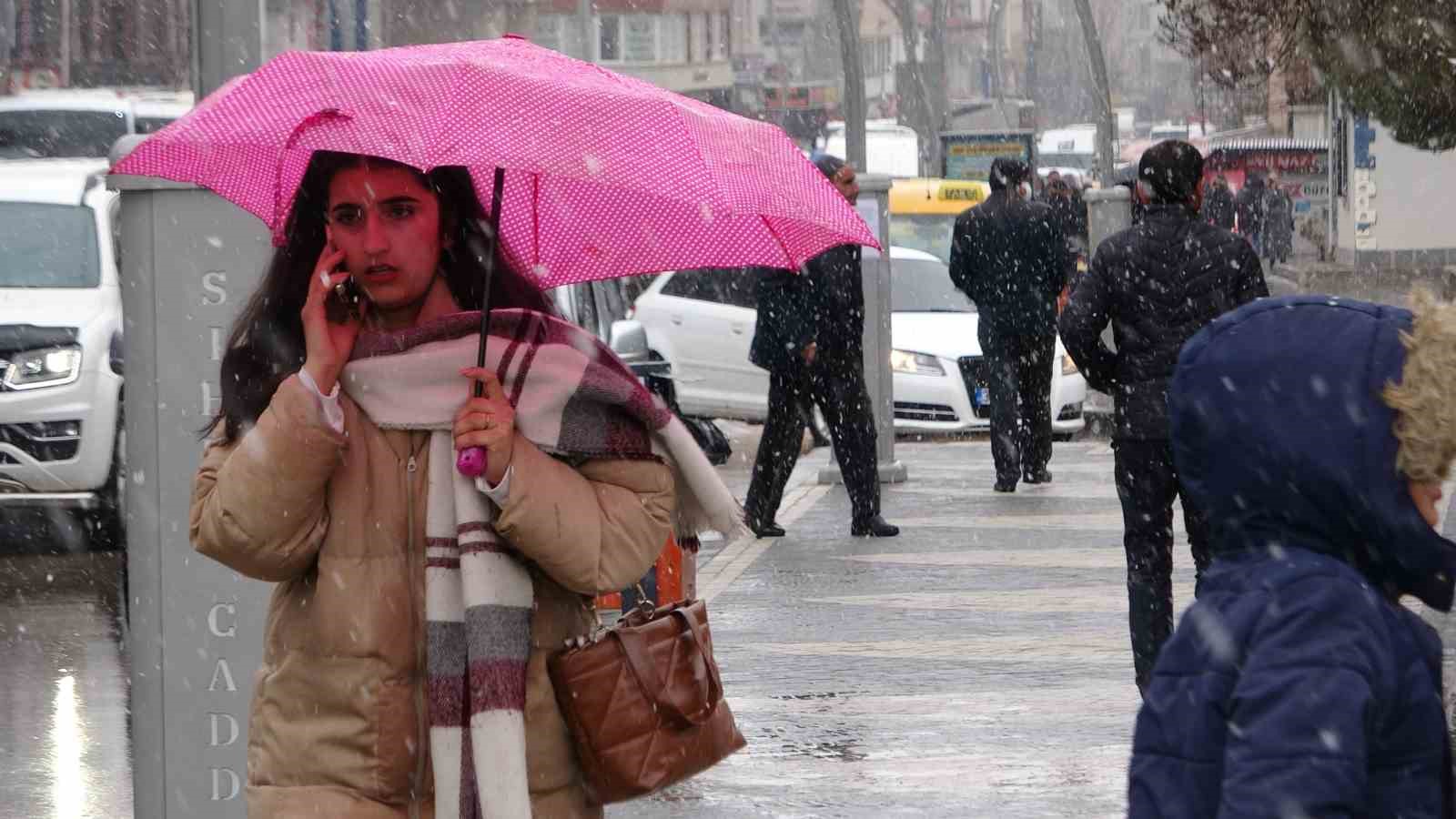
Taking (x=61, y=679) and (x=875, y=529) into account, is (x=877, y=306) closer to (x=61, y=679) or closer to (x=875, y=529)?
(x=875, y=529)

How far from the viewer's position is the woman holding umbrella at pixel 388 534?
317cm

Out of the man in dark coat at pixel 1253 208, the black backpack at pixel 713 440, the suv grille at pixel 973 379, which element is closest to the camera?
the black backpack at pixel 713 440

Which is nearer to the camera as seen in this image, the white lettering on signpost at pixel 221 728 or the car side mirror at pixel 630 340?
the white lettering on signpost at pixel 221 728

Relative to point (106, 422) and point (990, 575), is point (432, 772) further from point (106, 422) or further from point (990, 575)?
point (106, 422)

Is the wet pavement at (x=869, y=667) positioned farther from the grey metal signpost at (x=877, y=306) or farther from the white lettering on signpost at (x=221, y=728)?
the white lettering on signpost at (x=221, y=728)

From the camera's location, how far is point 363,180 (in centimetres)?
335

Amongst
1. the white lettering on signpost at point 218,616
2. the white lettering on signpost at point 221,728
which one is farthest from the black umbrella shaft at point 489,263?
the white lettering on signpost at point 221,728

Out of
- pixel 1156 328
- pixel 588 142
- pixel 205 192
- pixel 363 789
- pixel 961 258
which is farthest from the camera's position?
pixel 961 258

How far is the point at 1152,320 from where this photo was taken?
698 centimetres

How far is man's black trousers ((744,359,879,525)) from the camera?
11.2 m

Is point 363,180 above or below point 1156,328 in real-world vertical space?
above

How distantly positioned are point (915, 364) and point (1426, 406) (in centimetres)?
1444

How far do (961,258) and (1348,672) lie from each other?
1100cm

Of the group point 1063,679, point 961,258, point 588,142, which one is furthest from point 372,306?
point 961,258
